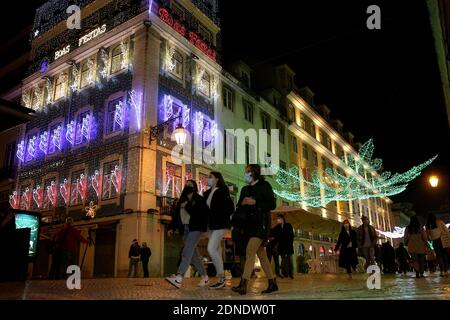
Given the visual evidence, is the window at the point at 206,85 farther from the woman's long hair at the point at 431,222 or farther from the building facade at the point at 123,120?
the woman's long hair at the point at 431,222

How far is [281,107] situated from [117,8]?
1683cm

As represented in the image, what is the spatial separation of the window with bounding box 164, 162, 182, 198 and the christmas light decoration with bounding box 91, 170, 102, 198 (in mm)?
3678

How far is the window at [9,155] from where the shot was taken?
27.3 meters

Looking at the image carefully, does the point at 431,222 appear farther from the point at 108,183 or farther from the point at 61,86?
the point at 61,86

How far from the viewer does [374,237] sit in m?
12.7

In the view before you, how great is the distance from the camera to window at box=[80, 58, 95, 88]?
78.2ft

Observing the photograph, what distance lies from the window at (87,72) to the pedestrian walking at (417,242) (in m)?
19.1

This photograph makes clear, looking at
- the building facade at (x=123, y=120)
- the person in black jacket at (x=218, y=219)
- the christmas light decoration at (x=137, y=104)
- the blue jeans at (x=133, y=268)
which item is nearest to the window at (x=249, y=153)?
the building facade at (x=123, y=120)

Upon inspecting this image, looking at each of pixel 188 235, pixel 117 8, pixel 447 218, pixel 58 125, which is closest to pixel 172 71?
pixel 117 8

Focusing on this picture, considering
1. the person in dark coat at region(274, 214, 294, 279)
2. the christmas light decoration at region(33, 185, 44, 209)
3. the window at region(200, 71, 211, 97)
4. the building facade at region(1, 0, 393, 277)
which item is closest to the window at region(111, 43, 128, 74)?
the building facade at region(1, 0, 393, 277)

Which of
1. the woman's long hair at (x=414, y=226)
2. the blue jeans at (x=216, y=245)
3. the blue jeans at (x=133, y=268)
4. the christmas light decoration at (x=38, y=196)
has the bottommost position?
the blue jeans at (x=133, y=268)

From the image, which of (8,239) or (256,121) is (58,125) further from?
(8,239)

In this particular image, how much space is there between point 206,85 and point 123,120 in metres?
6.85

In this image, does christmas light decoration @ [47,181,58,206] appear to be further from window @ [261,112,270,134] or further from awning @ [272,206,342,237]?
window @ [261,112,270,134]
